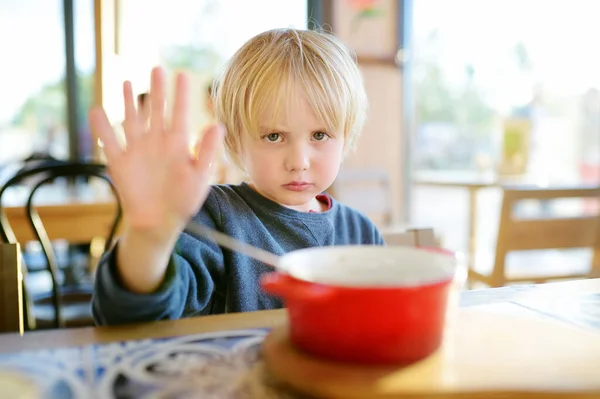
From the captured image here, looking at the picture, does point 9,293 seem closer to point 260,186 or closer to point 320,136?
point 260,186

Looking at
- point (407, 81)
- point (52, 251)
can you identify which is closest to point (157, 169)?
point (52, 251)

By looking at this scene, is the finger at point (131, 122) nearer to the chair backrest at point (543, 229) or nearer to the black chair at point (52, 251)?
the black chair at point (52, 251)

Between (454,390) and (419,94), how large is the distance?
149 inches

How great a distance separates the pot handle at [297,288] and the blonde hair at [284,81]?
18.1 inches

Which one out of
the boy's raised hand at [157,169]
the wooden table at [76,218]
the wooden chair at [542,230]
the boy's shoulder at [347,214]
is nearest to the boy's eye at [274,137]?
the boy's shoulder at [347,214]

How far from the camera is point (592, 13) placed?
165 inches

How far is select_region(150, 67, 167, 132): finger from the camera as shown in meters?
0.55

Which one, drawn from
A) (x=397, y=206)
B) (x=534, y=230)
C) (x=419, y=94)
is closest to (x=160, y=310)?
(x=534, y=230)

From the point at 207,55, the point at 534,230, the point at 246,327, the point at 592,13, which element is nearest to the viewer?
the point at 246,327

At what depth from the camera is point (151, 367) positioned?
1.58 ft

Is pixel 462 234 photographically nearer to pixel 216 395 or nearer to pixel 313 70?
pixel 313 70

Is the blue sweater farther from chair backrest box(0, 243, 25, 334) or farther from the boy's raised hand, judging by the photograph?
chair backrest box(0, 243, 25, 334)

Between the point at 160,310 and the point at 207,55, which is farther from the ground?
the point at 207,55

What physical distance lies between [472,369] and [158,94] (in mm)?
387
